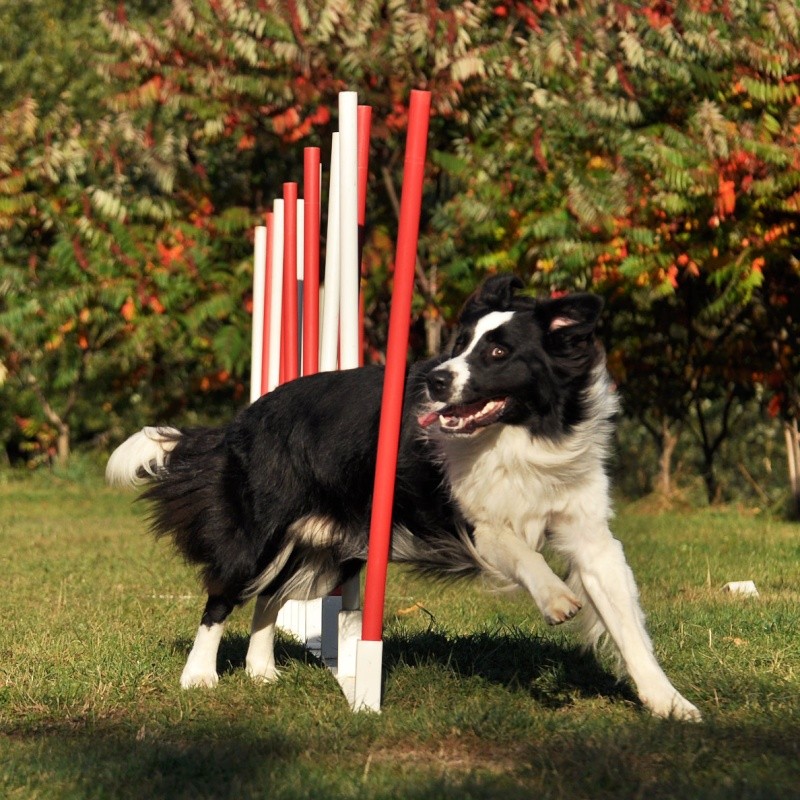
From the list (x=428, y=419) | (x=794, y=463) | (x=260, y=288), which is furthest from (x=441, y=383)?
(x=794, y=463)

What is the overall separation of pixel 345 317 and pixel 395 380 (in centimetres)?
118

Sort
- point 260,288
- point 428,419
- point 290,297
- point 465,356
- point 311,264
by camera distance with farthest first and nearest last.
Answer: point 260,288, point 290,297, point 311,264, point 428,419, point 465,356

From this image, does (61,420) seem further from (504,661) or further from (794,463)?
(504,661)

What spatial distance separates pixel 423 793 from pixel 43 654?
8.37ft

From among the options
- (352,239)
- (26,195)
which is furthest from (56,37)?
(352,239)

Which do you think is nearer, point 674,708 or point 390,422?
point 674,708

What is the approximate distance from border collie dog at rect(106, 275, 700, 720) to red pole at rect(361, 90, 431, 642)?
7.2 inches

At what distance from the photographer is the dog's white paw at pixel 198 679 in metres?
5.11

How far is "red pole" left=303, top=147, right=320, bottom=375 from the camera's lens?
19.6 ft

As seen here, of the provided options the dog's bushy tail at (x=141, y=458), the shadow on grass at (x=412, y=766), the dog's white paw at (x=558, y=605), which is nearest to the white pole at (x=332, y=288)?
the dog's bushy tail at (x=141, y=458)

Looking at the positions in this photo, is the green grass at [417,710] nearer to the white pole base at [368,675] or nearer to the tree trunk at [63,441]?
the white pole base at [368,675]

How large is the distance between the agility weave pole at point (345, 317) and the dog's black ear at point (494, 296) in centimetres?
43

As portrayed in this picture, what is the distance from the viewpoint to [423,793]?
11.7 feet

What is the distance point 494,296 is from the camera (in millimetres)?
4922
